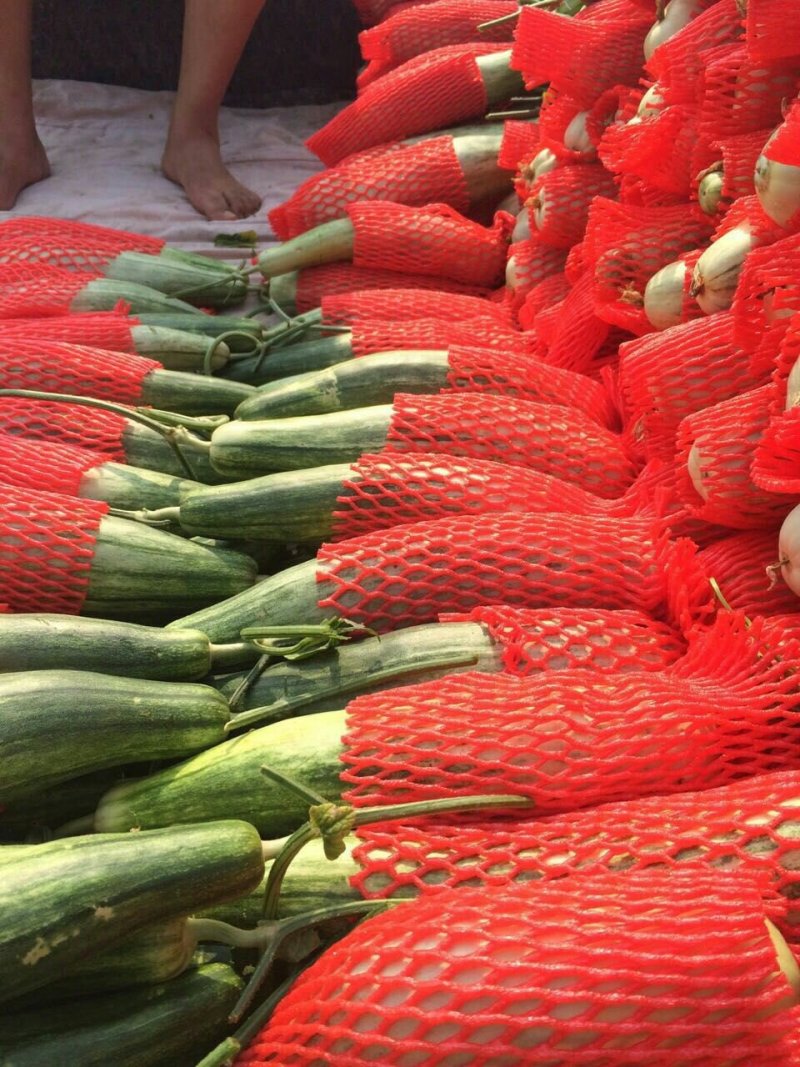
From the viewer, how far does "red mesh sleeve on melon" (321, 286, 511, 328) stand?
2.73 metres

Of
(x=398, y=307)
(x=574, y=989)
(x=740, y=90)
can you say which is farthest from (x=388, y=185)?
(x=574, y=989)

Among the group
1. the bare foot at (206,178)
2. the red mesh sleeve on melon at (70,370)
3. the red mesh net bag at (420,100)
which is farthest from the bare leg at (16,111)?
the red mesh sleeve on melon at (70,370)

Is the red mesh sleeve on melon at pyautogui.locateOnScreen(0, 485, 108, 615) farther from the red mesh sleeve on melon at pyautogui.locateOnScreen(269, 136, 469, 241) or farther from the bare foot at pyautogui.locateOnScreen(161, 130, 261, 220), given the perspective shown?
the bare foot at pyautogui.locateOnScreen(161, 130, 261, 220)

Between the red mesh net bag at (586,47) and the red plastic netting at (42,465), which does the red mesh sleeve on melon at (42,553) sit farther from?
the red mesh net bag at (586,47)

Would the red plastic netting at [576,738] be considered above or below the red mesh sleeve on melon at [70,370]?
below

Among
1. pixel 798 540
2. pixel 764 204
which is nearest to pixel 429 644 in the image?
pixel 798 540

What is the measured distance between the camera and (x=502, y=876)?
3.87 ft

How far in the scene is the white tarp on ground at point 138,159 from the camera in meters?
3.80

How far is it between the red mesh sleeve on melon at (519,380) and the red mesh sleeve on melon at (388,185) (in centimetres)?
111

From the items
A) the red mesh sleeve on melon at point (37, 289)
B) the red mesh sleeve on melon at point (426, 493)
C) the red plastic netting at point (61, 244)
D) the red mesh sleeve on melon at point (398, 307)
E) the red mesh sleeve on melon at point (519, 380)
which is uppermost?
the red plastic netting at point (61, 244)

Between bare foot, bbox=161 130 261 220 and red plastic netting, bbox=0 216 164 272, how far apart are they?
673 millimetres

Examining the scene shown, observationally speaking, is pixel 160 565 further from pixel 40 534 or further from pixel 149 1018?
pixel 149 1018

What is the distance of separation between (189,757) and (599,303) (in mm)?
1327

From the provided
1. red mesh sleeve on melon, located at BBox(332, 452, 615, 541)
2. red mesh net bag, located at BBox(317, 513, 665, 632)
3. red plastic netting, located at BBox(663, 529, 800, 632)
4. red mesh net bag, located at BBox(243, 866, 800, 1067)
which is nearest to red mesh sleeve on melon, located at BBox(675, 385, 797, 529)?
red plastic netting, located at BBox(663, 529, 800, 632)
